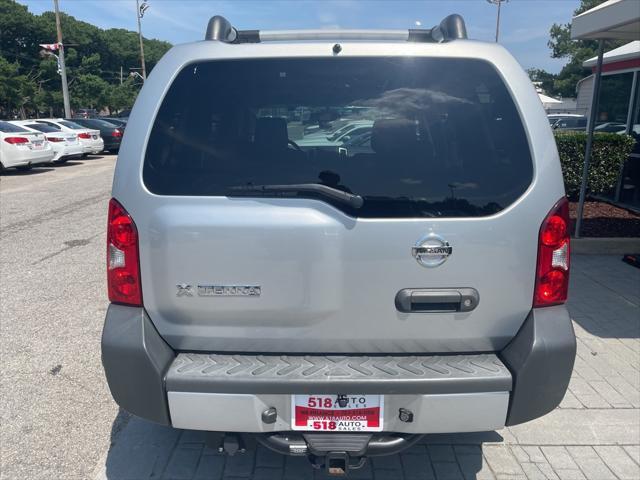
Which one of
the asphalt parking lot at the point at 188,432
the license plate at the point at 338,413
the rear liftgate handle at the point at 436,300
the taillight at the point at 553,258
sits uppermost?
the taillight at the point at 553,258

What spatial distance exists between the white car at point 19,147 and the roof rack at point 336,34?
1468 cm

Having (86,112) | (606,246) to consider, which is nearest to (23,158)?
(606,246)

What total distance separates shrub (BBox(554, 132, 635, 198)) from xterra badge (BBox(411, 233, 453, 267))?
311 inches

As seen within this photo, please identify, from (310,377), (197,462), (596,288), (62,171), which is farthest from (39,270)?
(62,171)

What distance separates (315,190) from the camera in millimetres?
2166

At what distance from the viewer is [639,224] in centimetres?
798

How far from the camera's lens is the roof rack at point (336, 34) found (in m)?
2.46

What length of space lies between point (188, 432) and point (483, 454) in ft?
5.60

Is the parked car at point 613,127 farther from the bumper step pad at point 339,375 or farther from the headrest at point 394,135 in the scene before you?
the bumper step pad at point 339,375

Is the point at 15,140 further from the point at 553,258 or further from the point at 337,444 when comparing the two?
the point at 553,258

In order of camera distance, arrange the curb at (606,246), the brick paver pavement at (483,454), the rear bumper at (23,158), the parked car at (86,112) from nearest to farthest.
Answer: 1. the brick paver pavement at (483,454)
2. the curb at (606,246)
3. the rear bumper at (23,158)
4. the parked car at (86,112)

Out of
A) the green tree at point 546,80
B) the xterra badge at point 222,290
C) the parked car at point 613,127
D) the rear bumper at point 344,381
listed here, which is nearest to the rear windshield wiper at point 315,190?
the xterra badge at point 222,290

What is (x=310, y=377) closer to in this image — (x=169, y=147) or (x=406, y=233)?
(x=406, y=233)

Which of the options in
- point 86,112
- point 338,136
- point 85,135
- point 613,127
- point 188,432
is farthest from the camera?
point 86,112
